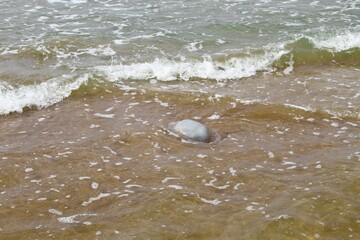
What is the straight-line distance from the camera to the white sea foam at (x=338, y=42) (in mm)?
9906

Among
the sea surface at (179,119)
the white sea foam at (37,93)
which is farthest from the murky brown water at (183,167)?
the white sea foam at (37,93)

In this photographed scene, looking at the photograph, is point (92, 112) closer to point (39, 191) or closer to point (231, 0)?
point (39, 191)

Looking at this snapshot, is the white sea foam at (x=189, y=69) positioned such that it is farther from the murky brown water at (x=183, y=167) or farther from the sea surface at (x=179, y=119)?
the murky brown water at (x=183, y=167)

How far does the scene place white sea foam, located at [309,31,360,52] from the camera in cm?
991

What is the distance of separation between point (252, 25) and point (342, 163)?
6.41 metres

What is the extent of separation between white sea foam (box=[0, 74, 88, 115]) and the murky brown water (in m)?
0.19

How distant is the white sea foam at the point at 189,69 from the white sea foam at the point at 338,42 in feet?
4.33

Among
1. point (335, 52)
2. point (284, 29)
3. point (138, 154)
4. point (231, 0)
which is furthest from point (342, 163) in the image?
point (231, 0)

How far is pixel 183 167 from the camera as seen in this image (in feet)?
18.0

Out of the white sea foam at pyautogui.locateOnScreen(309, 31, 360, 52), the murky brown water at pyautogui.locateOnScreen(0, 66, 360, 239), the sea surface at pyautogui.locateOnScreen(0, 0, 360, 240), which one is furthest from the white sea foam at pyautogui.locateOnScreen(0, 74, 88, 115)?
the white sea foam at pyautogui.locateOnScreen(309, 31, 360, 52)

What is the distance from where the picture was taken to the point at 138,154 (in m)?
5.84

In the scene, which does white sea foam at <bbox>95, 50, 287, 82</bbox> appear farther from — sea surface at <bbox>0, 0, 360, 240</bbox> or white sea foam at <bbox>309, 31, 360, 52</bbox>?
white sea foam at <bbox>309, 31, 360, 52</bbox>

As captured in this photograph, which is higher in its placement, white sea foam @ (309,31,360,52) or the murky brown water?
white sea foam @ (309,31,360,52)

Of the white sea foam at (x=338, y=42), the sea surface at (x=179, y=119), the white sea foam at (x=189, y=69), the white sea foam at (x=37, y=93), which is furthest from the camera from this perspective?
the white sea foam at (x=338, y=42)
